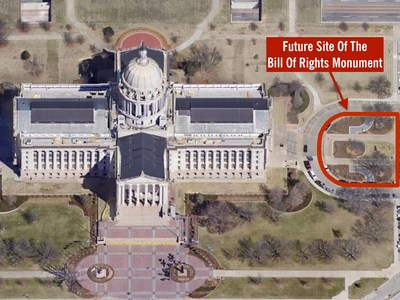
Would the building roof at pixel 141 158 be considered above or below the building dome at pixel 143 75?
below

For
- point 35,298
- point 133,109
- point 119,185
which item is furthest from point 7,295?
point 133,109

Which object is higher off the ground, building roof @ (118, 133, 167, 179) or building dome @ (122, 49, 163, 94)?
building dome @ (122, 49, 163, 94)

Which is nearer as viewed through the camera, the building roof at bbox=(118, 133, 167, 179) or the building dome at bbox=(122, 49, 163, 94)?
the building dome at bbox=(122, 49, 163, 94)

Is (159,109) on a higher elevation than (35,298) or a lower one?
higher

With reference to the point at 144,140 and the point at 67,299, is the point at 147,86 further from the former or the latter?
the point at 67,299
